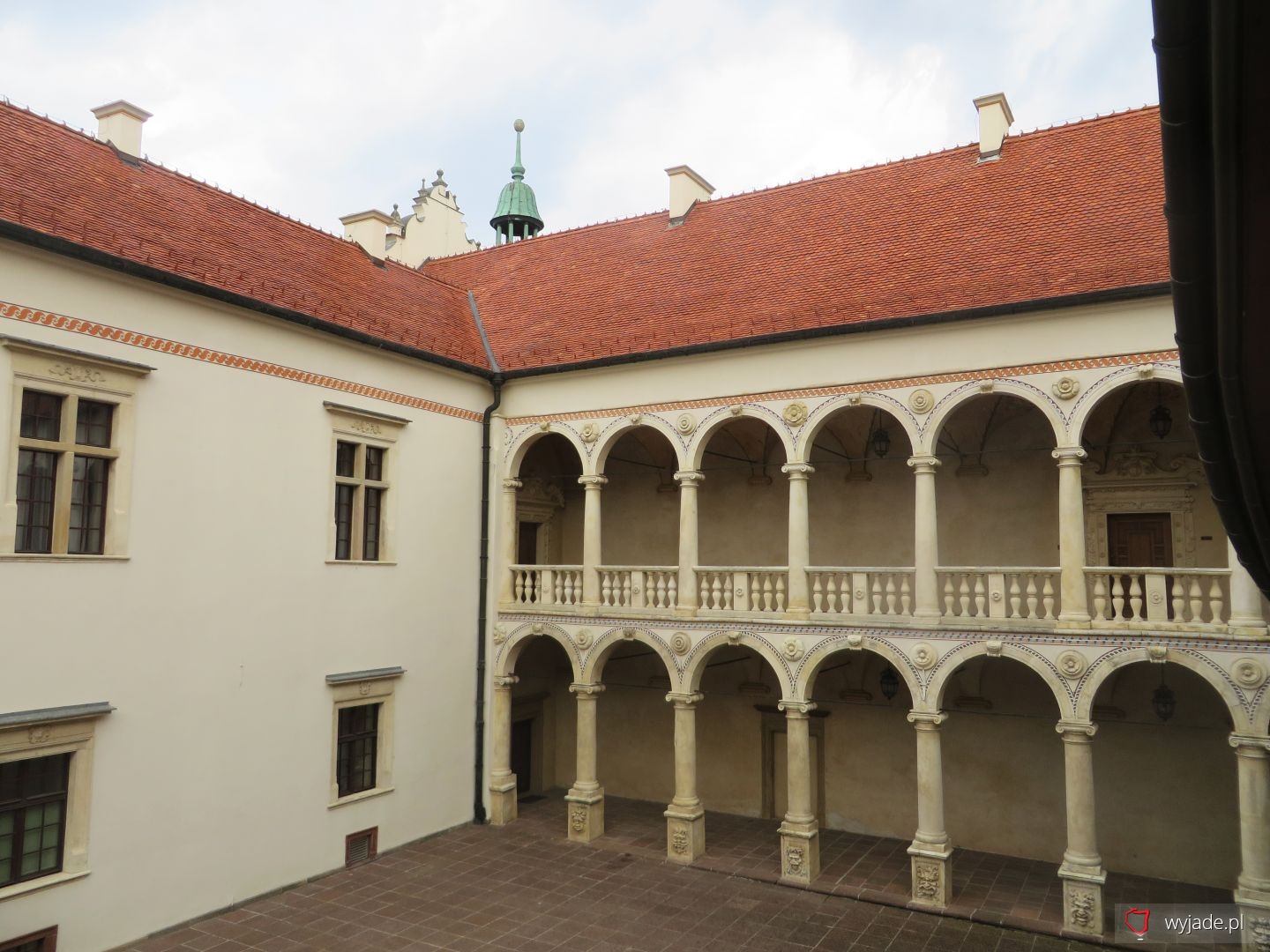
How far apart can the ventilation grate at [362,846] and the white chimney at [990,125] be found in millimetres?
15233

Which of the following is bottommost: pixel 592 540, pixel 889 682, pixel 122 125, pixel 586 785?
pixel 586 785

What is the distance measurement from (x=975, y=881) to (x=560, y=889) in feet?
20.2

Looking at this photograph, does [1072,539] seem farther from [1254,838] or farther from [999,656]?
[1254,838]

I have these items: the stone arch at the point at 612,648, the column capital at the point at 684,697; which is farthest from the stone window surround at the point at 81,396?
the column capital at the point at 684,697

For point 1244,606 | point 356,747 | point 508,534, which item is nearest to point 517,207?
point 508,534

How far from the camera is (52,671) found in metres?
11.0

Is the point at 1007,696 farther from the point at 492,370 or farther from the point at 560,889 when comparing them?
the point at 492,370

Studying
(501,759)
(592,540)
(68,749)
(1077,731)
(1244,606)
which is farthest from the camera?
(501,759)

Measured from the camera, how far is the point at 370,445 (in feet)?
51.1

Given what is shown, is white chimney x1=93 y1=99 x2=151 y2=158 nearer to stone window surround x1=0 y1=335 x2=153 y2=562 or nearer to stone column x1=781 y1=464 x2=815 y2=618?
stone window surround x1=0 y1=335 x2=153 y2=562

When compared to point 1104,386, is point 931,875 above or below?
below

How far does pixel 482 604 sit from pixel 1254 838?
12.0 meters

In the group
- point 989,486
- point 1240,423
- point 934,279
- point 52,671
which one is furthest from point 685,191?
point 1240,423

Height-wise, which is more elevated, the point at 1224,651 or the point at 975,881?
the point at 1224,651
